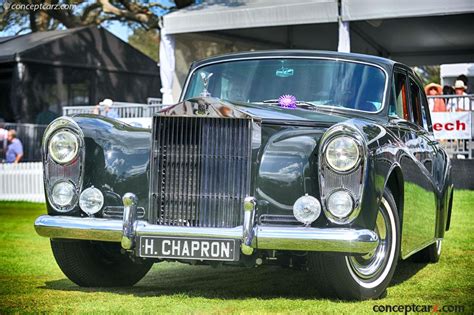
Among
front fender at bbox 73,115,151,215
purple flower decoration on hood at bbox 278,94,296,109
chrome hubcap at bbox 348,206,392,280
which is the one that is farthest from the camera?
purple flower decoration on hood at bbox 278,94,296,109

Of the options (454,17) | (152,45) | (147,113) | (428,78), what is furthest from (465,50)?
(152,45)

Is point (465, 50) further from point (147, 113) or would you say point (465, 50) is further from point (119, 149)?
point (119, 149)

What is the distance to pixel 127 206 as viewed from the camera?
17.0 ft

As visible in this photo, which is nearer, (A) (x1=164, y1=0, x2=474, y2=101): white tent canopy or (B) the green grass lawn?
(B) the green grass lawn

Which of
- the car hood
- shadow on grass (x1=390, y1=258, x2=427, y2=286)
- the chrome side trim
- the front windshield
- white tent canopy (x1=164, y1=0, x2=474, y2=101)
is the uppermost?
white tent canopy (x1=164, y1=0, x2=474, y2=101)

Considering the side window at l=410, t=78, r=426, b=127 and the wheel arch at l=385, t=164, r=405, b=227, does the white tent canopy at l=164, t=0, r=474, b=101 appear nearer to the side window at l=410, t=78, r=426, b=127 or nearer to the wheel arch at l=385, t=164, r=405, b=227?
the side window at l=410, t=78, r=426, b=127

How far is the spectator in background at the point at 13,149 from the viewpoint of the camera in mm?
19219

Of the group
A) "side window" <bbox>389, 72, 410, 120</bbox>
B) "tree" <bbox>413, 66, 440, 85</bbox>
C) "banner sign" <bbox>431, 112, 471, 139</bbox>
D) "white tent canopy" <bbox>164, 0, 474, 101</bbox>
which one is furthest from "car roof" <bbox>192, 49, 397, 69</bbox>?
"tree" <bbox>413, 66, 440, 85</bbox>

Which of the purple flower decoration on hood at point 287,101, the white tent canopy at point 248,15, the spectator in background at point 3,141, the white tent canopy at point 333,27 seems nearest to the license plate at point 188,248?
the purple flower decoration on hood at point 287,101

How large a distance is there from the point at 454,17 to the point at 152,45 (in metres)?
36.7

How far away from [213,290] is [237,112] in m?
1.29

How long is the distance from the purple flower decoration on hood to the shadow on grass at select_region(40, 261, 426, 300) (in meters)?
1.23

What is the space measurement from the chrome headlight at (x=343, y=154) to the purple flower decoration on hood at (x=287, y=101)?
3.35 feet

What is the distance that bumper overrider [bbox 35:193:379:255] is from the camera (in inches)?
189
